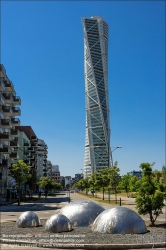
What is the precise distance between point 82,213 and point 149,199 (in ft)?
15.1

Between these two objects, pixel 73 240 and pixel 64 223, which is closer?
pixel 73 240

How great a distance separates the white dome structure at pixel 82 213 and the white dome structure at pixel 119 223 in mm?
2014

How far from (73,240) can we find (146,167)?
30.3ft

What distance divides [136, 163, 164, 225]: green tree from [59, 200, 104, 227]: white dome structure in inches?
119

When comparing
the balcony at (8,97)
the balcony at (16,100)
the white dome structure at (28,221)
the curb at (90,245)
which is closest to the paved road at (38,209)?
the white dome structure at (28,221)

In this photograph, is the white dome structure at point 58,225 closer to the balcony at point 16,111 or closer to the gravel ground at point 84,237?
the gravel ground at point 84,237

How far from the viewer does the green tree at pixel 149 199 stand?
66.7 feet

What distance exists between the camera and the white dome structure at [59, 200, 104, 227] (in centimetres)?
1830

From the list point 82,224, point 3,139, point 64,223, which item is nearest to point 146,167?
point 82,224

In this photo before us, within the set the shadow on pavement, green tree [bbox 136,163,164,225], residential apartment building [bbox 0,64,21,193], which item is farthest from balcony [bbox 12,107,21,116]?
green tree [bbox 136,163,164,225]

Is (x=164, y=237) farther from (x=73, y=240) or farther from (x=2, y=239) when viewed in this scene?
(x=2, y=239)

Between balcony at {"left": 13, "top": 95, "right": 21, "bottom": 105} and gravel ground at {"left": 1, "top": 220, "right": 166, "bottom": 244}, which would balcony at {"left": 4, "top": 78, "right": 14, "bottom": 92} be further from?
gravel ground at {"left": 1, "top": 220, "right": 166, "bottom": 244}

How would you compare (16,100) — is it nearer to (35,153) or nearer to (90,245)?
(35,153)

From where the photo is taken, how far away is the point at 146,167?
71.2 ft
